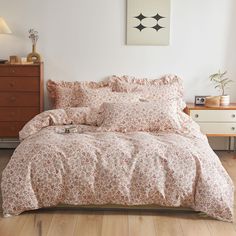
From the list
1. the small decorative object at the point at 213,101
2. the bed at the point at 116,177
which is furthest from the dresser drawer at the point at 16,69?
the small decorative object at the point at 213,101

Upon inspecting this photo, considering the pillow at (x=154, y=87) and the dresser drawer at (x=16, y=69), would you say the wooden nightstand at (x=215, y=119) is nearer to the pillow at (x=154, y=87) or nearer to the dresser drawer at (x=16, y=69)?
the pillow at (x=154, y=87)

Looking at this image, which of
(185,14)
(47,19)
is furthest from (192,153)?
(47,19)

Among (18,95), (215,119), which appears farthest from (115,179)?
(18,95)

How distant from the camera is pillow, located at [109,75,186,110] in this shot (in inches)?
173

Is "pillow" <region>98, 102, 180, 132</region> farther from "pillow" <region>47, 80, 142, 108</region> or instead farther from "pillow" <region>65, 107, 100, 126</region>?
"pillow" <region>47, 80, 142, 108</region>

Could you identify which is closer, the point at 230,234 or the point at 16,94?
the point at 230,234

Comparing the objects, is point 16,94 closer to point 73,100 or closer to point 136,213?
point 73,100

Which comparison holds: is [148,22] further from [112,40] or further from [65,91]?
[65,91]

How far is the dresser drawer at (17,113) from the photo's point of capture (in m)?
4.46

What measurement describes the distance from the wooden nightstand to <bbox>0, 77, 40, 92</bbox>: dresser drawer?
1712mm

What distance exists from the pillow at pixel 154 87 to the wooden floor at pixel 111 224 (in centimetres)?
165

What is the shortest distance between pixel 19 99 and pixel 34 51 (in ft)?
1.88

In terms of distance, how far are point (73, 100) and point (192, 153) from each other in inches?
72.1

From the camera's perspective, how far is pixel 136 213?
9.98 feet
